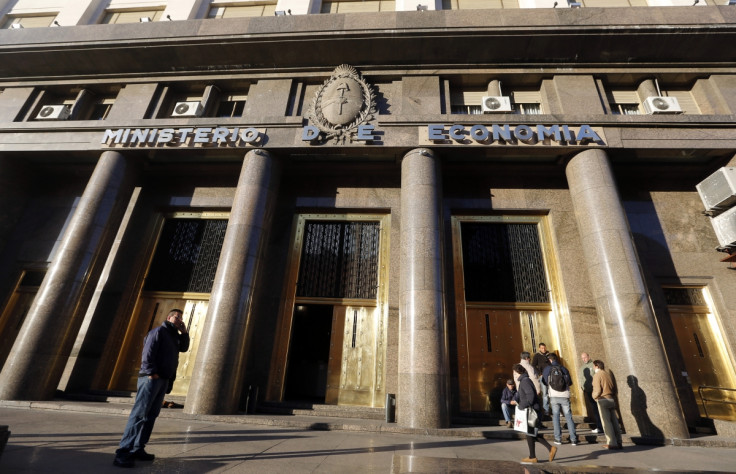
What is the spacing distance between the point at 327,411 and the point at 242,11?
606 inches

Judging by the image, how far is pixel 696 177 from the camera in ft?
36.3

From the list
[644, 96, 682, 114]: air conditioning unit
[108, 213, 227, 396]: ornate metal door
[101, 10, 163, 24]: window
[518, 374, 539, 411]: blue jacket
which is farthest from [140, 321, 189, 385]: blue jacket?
[101, 10, 163, 24]: window

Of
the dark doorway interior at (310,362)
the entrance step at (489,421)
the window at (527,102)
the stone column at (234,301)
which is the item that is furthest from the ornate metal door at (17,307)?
the window at (527,102)

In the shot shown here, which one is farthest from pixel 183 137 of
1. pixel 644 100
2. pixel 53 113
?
pixel 644 100

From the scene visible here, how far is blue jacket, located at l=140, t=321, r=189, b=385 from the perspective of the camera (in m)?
4.09

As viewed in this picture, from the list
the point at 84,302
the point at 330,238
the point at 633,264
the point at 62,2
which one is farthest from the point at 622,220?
the point at 62,2

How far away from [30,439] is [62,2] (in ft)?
60.6

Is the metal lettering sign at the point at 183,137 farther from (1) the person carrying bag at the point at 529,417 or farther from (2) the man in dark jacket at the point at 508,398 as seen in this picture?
(2) the man in dark jacket at the point at 508,398

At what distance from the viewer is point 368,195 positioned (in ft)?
37.9

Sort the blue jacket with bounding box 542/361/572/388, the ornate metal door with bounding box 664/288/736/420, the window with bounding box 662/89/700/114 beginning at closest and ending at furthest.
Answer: the blue jacket with bounding box 542/361/572/388, the ornate metal door with bounding box 664/288/736/420, the window with bounding box 662/89/700/114

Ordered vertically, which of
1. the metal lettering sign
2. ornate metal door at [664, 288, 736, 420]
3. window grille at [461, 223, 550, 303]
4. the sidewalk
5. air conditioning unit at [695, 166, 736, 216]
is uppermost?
the metal lettering sign

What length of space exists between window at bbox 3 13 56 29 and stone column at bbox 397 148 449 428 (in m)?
17.2

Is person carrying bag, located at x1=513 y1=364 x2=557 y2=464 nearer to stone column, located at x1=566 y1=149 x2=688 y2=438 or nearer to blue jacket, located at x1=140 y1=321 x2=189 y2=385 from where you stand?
stone column, located at x1=566 y1=149 x2=688 y2=438

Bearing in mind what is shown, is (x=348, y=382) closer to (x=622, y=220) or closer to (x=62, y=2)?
(x=622, y=220)
